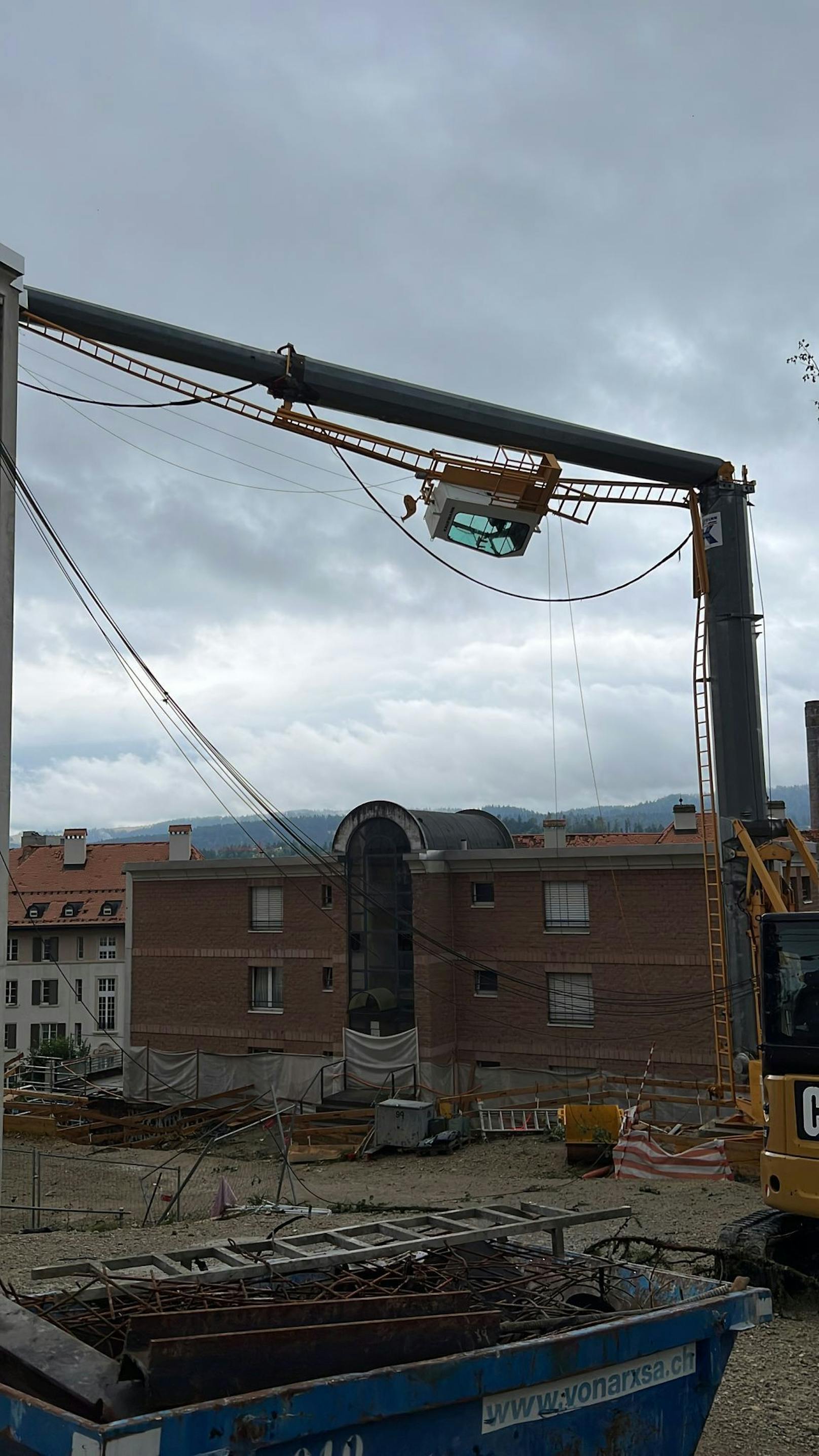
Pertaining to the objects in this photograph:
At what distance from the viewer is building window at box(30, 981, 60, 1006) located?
2377 inches

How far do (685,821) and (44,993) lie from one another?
38.1 metres

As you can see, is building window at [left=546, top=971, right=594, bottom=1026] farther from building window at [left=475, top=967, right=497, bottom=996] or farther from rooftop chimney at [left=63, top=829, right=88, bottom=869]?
rooftop chimney at [left=63, top=829, right=88, bottom=869]

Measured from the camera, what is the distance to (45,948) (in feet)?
202

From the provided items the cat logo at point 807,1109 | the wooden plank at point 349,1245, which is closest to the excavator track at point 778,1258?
the cat logo at point 807,1109

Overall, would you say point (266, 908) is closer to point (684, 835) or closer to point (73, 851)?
point (684, 835)

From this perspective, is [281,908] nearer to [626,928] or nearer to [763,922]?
[626,928]

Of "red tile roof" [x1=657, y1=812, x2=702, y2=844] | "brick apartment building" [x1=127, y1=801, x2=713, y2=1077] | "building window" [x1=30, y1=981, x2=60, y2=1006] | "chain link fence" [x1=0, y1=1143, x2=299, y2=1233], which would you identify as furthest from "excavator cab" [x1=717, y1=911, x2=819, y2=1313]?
"building window" [x1=30, y1=981, x2=60, y2=1006]

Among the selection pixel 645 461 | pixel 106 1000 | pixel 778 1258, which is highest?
pixel 645 461

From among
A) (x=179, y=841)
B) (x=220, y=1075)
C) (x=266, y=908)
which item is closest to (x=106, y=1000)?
(x=179, y=841)

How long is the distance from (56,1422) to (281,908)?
35.0 metres

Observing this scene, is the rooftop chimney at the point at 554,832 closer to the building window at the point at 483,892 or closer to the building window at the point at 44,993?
the building window at the point at 483,892

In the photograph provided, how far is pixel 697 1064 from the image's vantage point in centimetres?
3089

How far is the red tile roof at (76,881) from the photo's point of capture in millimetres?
62812

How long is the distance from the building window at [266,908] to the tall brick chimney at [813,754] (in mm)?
38904
